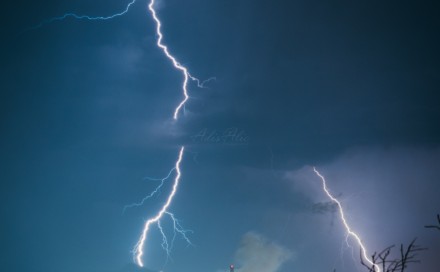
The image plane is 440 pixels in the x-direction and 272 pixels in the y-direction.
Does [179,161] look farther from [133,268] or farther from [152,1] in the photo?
[133,268]

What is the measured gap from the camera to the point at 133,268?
129500mm

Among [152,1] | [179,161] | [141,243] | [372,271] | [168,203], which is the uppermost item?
[152,1]

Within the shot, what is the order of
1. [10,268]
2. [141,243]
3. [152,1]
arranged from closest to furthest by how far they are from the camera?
[152,1] < [141,243] < [10,268]

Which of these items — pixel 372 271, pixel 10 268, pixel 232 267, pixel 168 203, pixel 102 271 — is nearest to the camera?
pixel 372 271

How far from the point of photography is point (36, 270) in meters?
73.0

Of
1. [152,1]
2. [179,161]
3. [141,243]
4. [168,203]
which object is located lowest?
[141,243]

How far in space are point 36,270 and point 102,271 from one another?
5107cm

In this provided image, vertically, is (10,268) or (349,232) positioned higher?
(10,268)

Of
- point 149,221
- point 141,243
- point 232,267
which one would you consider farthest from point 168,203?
point 232,267

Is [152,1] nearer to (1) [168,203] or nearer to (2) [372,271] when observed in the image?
(1) [168,203]

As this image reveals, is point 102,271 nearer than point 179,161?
No

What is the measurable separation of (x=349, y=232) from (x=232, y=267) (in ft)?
71.6

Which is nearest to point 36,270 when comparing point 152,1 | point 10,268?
point 10,268

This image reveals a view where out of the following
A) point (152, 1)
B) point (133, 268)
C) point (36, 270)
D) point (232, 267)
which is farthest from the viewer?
point (133, 268)
